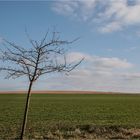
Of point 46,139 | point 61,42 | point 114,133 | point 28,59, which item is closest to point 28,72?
point 28,59

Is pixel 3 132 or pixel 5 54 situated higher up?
pixel 5 54

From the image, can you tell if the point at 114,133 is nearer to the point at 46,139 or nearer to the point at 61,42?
the point at 46,139

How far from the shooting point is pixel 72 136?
16.3m

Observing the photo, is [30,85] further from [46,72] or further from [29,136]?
[29,136]

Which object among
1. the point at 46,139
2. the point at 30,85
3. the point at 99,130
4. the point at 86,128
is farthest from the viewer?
the point at 86,128

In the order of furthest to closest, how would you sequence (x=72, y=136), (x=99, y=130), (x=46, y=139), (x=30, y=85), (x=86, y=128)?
(x=86, y=128)
(x=99, y=130)
(x=72, y=136)
(x=46, y=139)
(x=30, y=85)

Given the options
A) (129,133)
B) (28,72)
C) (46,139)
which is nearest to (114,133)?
(129,133)

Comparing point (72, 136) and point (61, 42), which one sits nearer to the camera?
point (61, 42)

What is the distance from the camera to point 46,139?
15102 mm

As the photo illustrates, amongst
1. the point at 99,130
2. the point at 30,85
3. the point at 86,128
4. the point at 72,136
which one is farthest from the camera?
the point at 86,128

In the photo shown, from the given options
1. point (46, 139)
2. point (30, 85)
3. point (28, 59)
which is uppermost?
point (28, 59)

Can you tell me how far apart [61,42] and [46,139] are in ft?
15.4

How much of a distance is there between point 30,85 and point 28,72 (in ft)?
1.43

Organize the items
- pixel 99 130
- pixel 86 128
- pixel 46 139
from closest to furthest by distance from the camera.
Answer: pixel 46 139, pixel 99 130, pixel 86 128
